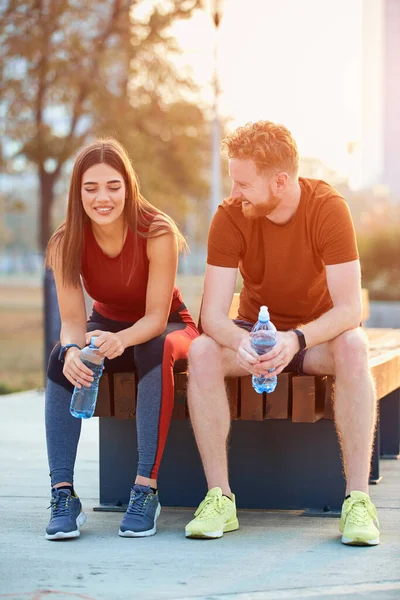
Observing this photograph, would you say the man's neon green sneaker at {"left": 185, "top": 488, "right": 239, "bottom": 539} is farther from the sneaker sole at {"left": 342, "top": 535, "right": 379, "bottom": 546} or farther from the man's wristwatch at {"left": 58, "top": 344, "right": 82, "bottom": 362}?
the man's wristwatch at {"left": 58, "top": 344, "right": 82, "bottom": 362}

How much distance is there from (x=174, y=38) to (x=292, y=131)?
640 inches

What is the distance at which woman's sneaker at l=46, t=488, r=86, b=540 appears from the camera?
4.19 m

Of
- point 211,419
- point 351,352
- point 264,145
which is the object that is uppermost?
point 264,145

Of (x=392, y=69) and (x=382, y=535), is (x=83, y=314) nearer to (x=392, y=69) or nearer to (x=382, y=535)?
(x=382, y=535)

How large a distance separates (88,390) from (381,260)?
50.8 feet

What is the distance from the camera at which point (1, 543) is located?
4125mm

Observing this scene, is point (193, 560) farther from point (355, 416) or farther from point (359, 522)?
point (355, 416)

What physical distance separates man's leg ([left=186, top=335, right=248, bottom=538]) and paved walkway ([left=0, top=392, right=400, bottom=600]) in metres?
0.14

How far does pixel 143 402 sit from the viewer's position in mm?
4250

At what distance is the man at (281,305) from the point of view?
4148mm

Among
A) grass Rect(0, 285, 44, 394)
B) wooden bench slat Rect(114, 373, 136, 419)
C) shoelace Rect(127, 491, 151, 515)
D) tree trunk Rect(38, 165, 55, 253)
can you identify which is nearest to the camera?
shoelace Rect(127, 491, 151, 515)

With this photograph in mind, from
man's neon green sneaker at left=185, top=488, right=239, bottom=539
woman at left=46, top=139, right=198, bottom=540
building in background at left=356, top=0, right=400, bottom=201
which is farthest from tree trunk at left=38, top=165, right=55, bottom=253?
building in background at left=356, top=0, right=400, bottom=201

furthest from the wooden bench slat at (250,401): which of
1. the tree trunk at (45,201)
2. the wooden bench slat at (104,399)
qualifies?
the tree trunk at (45,201)

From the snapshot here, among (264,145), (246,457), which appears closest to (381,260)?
(246,457)
